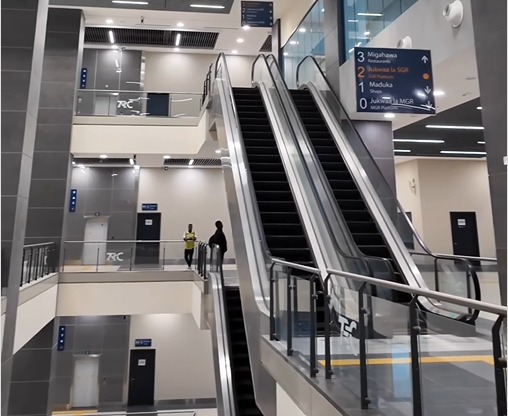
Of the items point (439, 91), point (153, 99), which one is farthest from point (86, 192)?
point (439, 91)

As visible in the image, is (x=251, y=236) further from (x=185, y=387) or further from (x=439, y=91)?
(x=185, y=387)

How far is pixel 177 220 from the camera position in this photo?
17.8m

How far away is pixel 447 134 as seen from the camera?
37.9ft

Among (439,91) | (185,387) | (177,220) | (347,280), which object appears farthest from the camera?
(177,220)

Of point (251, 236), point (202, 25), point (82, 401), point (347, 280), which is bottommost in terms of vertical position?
point (82, 401)

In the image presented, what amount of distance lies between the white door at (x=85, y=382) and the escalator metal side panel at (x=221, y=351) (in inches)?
393

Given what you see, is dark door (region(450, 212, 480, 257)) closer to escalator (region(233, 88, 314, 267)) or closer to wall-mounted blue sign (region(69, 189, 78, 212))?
escalator (region(233, 88, 314, 267))

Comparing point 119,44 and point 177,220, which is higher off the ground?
point 119,44

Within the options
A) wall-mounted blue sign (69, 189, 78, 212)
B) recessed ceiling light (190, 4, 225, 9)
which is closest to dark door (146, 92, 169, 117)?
recessed ceiling light (190, 4, 225, 9)

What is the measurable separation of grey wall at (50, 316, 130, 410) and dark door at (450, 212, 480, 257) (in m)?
12.9

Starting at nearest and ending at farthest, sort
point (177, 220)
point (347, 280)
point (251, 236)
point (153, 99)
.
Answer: point (347, 280)
point (251, 236)
point (153, 99)
point (177, 220)

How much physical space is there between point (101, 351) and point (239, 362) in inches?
448

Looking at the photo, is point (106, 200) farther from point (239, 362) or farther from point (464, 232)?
point (464, 232)

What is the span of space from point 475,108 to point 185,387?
46.2 ft
